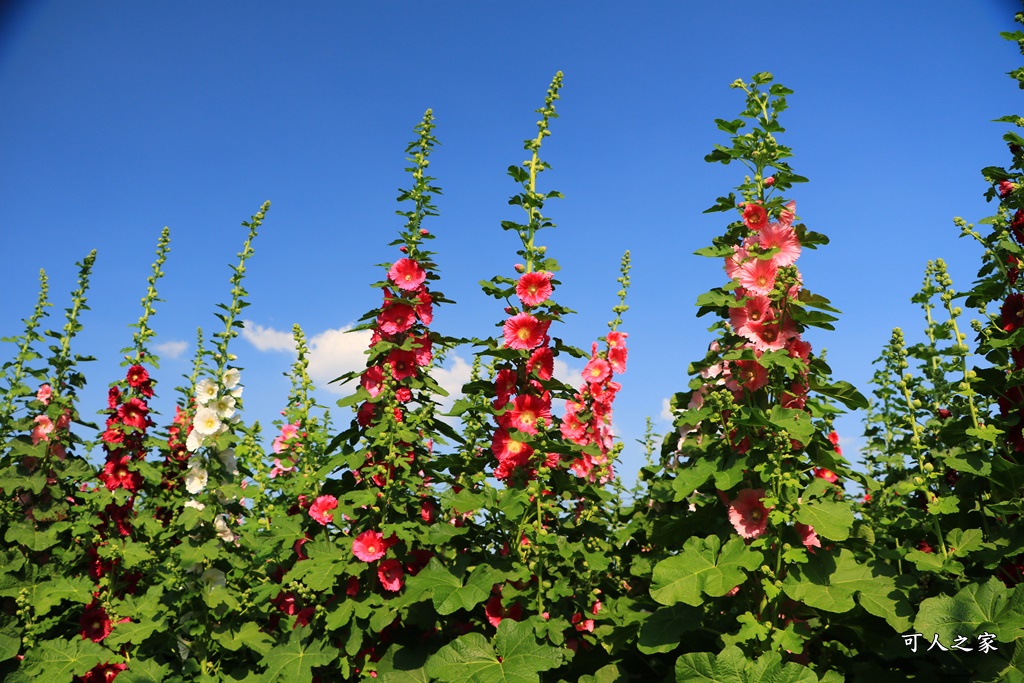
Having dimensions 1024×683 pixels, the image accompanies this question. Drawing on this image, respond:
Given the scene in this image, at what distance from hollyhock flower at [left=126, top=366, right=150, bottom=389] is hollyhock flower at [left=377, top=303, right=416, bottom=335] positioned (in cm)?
209

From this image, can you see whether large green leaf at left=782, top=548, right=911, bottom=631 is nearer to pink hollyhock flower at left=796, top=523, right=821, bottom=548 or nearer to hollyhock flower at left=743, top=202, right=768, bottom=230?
pink hollyhock flower at left=796, top=523, right=821, bottom=548

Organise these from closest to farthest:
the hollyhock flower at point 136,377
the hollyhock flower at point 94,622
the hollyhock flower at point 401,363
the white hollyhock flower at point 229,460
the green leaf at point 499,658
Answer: the green leaf at point 499,658, the hollyhock flower at point 401,363, the white hollyhock flower at point 229,460, the hollyhock flower at point 94,622, the hollyhock flower at point 136,377

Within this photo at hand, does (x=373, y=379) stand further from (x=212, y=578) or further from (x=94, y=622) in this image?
(x=94, y=622)

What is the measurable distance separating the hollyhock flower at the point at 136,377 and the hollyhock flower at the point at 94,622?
1420 millimetres

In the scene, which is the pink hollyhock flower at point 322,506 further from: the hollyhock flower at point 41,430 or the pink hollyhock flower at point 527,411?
the hollyhock flower at point 41,430

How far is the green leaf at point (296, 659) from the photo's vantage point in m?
3.48

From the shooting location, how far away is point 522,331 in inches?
140

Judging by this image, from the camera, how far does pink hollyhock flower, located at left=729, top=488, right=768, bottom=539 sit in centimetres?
294

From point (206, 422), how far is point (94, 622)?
5.25ft

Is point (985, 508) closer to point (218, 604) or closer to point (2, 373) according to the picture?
point (218, 604)

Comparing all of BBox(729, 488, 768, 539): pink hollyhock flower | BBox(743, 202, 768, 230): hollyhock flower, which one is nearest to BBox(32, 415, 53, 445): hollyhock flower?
BBox(729, 488, 768, 539): pink hollyhock flower

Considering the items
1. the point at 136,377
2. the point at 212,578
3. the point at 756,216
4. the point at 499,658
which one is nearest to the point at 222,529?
the point at 212,578

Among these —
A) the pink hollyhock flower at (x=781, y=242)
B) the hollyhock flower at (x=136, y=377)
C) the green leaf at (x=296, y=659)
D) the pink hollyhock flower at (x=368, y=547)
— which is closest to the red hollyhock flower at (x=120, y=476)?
the hollyhock flower at (x=136, y=377)

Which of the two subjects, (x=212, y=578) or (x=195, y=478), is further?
(x=195, y=478)
